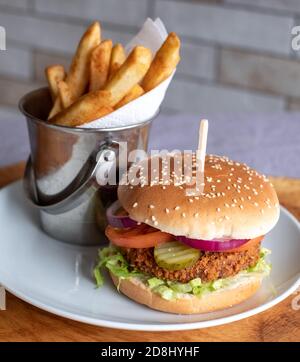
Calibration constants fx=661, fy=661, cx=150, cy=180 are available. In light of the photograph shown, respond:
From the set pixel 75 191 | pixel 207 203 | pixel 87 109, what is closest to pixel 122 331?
pixel 207 203

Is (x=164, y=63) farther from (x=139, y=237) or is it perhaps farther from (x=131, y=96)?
(x=139, y=237)

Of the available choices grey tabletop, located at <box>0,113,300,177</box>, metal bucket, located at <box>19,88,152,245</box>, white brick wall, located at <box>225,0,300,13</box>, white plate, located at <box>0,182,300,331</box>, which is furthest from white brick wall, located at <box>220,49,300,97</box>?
metal bucket, located at <box>19,88,152,245</box>

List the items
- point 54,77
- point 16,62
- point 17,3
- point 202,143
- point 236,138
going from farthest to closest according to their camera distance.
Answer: point 16,62 → point 17,3 → point 236,138 → point 54,77 → point 202,143

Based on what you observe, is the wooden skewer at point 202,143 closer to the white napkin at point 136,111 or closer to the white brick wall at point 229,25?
the white napkin at point 136,111

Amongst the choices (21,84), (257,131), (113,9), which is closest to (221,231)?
(257,131)

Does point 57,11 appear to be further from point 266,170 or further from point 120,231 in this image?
point 120,231
